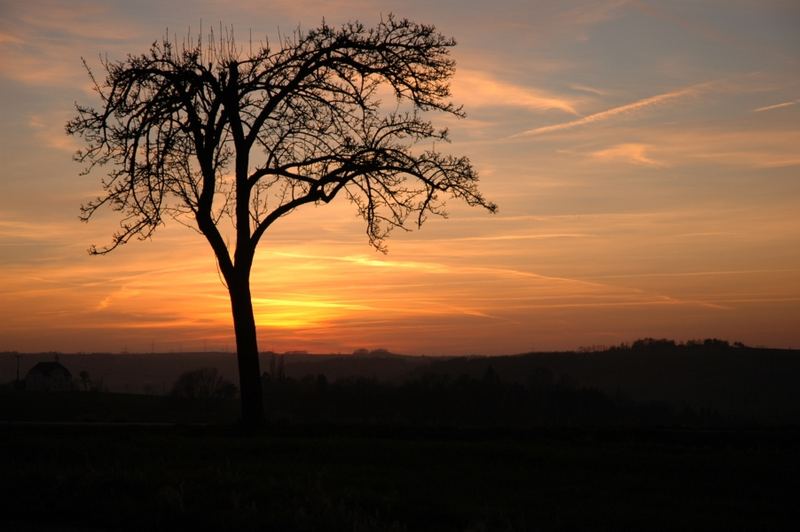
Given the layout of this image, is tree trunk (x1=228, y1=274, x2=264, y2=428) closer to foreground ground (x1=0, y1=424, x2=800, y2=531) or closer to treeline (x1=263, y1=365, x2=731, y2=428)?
foreground ground (x1=0, y1=424, x2=800, y2=531)

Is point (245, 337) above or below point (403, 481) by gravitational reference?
above

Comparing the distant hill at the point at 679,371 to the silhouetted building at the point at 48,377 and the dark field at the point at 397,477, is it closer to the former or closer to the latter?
the silhouetted building at the point at 48,377

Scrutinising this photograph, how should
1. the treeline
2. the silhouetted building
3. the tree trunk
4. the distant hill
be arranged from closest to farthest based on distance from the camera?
the tree trunk < the treeline < the silhouetted building < the distant hill

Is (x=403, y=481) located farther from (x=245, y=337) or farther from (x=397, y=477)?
(x=245, y=337)

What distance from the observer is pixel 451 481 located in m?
12.1

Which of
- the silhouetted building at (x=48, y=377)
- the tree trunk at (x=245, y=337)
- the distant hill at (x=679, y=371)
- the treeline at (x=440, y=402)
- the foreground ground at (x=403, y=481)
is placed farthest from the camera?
the distant hill at (x=679, y=371)

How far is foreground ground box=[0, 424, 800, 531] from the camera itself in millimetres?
9695

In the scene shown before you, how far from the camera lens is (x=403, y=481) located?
39.3ft

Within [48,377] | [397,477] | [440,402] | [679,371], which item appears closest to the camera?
[397,477]

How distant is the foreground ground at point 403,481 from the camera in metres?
9.70

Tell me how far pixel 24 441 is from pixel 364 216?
32.5ft

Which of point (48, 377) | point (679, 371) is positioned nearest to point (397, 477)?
point (48, 377)

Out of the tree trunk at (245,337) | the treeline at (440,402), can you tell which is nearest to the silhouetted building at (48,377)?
the treeline at (440,402)

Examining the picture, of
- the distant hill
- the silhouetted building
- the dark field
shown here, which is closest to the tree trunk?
the dark field
